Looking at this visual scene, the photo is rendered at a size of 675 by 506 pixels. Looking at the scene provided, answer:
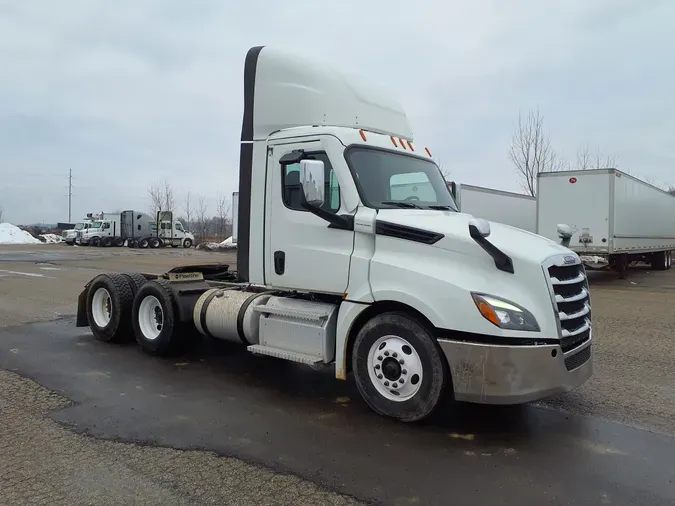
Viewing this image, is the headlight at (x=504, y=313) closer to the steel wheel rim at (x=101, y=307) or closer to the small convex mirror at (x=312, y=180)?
the small convex mirror at (x=312, y=180)

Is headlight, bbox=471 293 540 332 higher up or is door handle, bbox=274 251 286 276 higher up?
door handle, bbox=274 251 286 276

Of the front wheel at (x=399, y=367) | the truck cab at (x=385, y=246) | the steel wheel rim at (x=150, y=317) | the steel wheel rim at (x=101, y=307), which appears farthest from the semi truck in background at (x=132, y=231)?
the front wheel at (x=399, y=367)

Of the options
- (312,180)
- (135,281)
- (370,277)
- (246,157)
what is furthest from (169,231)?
(370,277)

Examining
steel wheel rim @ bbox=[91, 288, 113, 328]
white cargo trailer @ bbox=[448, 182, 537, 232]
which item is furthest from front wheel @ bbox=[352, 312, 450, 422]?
white cargo trailer @ bbox=[448, 182, 537, 232]

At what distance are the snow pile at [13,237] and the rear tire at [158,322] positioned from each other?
61.8 m

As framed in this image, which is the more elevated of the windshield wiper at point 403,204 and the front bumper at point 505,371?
the windshield wiper at point 403,204

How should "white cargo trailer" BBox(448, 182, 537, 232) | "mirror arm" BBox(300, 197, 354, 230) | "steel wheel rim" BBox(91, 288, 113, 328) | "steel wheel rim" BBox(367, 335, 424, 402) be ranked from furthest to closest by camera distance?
1. "white cargo trailer" BBox(448, 182, 537, 232)
2. "steel wheel rim" BBox(91, 288, 113, 328)
3. "mirror arm" BBox(300, 197, 354, 230)
4. "steel wheel rim" BBox(367, 335, 424, 402)

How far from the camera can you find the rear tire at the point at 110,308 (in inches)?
299

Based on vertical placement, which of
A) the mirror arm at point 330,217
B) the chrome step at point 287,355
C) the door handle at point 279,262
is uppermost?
the mirror arm at point 330,217

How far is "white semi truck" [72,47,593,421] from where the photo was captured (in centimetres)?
430

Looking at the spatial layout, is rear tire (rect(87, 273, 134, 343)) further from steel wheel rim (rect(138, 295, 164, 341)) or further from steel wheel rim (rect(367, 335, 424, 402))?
steel wheel rim (rect(367, 335, 424, 402))

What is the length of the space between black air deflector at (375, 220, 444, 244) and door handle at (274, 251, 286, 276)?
1253 mm

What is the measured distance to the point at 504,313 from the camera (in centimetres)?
421

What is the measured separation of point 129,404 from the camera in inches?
205
